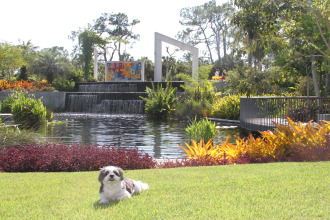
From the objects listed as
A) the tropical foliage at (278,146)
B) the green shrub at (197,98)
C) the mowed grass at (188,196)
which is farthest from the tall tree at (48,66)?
the mowed grass at (188,196)

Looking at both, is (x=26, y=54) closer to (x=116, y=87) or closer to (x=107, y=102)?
(x=116, y=87)

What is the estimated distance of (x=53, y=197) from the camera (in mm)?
4762

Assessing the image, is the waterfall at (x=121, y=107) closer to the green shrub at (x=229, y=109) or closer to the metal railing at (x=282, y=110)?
the green shrub at (x=229, y=109)

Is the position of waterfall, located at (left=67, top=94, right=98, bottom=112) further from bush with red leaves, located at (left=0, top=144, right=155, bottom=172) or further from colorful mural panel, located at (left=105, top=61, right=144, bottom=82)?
bush with red leaves, located at (left=0, top=144, right=155, bottom=172)

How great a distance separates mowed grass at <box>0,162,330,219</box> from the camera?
394 cm

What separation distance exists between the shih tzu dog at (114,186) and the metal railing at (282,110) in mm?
8888

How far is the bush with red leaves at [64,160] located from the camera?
297 inches

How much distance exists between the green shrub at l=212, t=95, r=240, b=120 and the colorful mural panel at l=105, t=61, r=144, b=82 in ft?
59.8

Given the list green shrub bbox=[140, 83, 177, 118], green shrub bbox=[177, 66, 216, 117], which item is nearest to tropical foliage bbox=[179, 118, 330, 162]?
green shrub bbox=[177, 66, 216, 117]

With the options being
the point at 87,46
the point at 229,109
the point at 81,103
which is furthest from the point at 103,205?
the point at 87,46

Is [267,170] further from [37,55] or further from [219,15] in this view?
[219,15]

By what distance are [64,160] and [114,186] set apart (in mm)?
3435

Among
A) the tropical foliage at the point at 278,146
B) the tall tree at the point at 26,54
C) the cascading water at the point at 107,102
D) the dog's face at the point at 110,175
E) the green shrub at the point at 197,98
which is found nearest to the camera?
the dog's face at the point at 110,175

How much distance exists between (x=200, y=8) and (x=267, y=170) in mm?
52769
